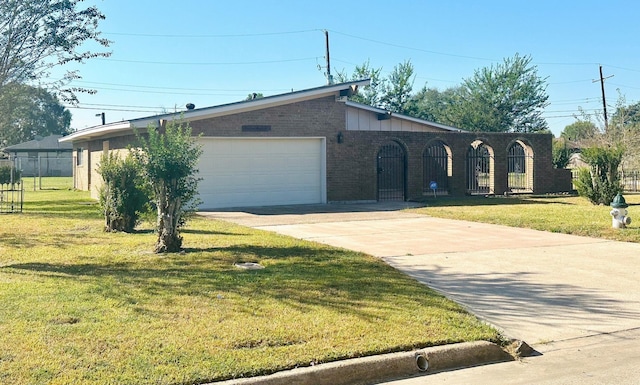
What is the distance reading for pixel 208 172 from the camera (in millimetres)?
19828

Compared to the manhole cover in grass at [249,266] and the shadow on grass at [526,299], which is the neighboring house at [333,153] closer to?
the manhole cover in grass at [249,266]

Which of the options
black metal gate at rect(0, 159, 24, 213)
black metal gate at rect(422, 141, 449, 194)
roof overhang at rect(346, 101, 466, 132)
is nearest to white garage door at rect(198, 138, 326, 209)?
roof overhang at rect(346, 101, 466, 132)

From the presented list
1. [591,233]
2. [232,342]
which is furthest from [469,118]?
[232,342]

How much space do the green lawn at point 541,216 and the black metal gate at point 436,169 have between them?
10.5 ft

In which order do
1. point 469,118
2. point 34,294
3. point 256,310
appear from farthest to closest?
point 469,118
point 34,294
point 256,310

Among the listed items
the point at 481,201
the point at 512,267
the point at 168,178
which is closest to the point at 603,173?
the point at 481,201

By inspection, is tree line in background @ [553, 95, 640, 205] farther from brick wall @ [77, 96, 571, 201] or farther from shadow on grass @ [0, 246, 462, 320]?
shadow on grass @ [0, 246, 462, 320]

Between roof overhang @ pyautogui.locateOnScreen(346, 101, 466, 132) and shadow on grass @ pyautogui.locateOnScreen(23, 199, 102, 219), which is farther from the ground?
roof overhang @ pyautogui.locateOnScreen(346, 101, 466, 132)

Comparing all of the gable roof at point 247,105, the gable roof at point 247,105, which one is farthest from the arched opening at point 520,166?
the gable roof at point 247,105

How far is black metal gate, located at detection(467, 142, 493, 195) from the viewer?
25203mm

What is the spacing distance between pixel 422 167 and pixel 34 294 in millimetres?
17918

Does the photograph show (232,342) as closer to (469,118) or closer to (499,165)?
(499,165)

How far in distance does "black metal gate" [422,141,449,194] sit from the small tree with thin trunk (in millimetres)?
15723

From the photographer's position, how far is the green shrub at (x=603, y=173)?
757 inches
